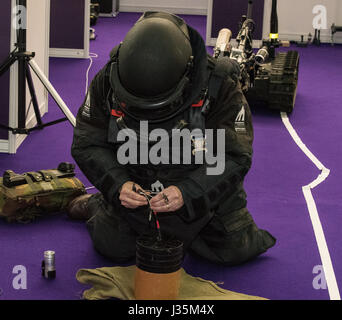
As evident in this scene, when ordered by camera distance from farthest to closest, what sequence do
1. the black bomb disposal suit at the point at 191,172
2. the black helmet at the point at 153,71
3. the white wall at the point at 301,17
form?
the white wall at the point at 301,17
the black bomb disposal suit at the point at 191,172
the black helmet at the point at 153,71

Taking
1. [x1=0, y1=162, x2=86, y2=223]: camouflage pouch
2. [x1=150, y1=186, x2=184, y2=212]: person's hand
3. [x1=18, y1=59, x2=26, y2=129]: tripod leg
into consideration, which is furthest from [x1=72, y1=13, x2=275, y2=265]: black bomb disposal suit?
[x1=18, y1=59, x2=26, y2=129]: tripod leg

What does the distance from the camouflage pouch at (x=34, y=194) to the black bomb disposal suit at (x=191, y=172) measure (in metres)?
0.78

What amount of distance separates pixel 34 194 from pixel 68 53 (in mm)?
7388

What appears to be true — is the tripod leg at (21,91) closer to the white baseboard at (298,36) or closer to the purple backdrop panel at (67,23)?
the purple backdrop panel at (67,23)

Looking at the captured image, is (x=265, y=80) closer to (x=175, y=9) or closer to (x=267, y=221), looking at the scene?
(x=267, y=221)

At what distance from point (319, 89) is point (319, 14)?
16.8 ft

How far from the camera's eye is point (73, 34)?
12.7m

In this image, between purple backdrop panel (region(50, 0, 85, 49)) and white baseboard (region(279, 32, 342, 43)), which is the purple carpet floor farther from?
white baseboard (region(279, 32, 342, 43))

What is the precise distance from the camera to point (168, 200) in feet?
14.6

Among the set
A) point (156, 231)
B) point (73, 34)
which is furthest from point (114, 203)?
point (73, 34)

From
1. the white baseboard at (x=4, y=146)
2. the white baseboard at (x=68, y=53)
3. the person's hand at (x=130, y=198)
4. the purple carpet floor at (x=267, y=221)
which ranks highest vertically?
the person's hand at (x=130, y=198)

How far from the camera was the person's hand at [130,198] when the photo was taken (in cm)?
448

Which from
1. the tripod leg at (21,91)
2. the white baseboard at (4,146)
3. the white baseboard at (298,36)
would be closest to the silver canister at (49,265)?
the tripod leg at (21,91)

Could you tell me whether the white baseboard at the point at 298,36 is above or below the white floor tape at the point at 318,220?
above
